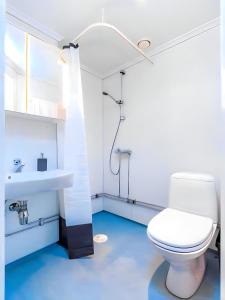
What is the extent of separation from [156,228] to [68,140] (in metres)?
1.08

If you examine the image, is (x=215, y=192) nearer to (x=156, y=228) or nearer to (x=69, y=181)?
(x=156, y=228)

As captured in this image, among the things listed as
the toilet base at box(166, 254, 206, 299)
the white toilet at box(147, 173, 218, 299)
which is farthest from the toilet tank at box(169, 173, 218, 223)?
the toilet base at box(166, 254, 206, 299)

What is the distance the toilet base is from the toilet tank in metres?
0.40

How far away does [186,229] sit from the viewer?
1.14 meters

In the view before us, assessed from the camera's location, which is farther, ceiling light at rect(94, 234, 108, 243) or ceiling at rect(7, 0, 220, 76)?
ceiling light at rect(94, 234, 108, 243)

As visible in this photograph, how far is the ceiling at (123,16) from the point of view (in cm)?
138

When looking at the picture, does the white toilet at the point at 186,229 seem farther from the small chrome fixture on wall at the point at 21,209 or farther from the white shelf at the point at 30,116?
the white shelf at the point at 30,116

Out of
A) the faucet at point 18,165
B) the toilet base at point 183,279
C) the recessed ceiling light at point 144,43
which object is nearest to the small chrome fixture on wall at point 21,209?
the faucet at point 18,165

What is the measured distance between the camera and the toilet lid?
1018 mm

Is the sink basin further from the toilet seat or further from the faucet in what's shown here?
the toilet seat

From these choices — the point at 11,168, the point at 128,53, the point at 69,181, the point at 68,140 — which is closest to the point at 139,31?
the point at 128,53

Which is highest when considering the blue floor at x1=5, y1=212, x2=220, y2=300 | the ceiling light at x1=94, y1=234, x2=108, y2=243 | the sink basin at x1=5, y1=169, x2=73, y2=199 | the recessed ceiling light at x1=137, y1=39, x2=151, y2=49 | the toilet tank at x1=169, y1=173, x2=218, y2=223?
the recessed ceiling light at x1=137, y1=39, x2=151, y2=49

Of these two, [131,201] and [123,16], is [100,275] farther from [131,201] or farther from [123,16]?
[123,16]

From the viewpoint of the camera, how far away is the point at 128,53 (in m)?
2.03
